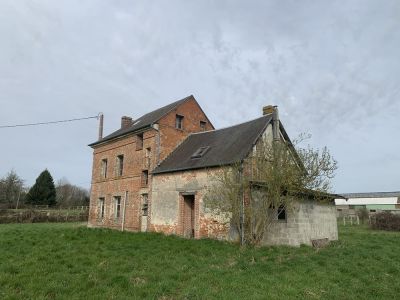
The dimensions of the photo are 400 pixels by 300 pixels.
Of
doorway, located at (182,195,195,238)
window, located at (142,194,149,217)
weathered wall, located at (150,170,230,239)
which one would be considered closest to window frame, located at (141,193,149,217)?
window, located at (142,194,149,217)

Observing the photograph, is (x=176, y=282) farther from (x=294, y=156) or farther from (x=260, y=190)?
(x=294, y=156)

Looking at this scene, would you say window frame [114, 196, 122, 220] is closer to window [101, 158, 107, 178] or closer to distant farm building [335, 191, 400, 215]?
window [101, 158, 107, 178]

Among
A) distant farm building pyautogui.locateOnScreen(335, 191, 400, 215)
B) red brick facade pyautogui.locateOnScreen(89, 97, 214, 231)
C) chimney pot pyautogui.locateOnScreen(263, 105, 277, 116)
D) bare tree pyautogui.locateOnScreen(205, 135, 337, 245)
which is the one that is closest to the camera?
bare tree pyautogui.locateOnScreen(205, 135, 337, 245)

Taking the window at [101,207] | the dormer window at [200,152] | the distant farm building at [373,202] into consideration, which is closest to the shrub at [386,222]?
the dormer window at [200,152]

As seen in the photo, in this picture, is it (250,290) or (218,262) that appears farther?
(218,262)

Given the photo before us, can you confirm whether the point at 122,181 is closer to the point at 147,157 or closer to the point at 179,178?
the point at 147,157

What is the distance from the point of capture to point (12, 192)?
53906 millimetres

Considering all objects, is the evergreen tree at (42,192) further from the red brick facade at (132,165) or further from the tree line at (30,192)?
the red brick facade at (132,165)

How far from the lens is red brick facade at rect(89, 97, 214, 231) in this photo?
64.4 feet

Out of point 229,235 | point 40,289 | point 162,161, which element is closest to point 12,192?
point 162,161

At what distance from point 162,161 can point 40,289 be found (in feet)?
42.4

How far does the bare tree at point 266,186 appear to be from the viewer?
1309cm

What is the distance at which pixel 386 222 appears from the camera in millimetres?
25062

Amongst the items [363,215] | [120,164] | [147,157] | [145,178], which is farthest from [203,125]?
[363,215]
